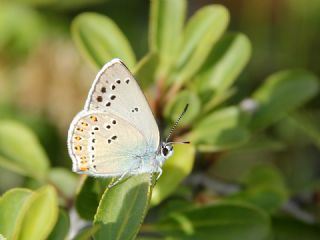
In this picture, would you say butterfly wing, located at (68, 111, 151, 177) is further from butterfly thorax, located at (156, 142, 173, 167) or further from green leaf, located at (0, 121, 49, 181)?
green leaf, located at (0, 121, 49, 181)

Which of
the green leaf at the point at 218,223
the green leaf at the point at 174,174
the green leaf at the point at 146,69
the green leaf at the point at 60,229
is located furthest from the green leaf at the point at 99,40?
the green leaf at the point at 60,229

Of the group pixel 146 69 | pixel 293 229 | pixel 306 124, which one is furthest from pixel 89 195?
pixel 306 124

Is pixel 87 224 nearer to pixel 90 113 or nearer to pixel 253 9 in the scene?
pixel 90 113

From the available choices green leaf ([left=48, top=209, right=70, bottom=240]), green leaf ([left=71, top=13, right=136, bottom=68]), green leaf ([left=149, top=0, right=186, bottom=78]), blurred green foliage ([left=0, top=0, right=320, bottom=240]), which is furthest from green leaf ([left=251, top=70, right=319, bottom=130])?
green leaf ([left=48, top=209, right=70, bottom=240])

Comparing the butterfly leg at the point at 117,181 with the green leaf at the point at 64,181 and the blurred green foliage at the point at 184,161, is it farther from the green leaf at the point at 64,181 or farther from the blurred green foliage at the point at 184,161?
the green leaf at the point at 64,181

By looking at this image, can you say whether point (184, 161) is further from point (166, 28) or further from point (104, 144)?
point (166, 28)

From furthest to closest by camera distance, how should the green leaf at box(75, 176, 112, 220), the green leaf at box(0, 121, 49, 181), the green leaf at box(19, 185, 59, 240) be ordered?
the green leaf at box(0, 121, 49, 181) < the green leaf at box(75, 176, 112, 220) < the green leaf at box(19, 185, 59, 240)
